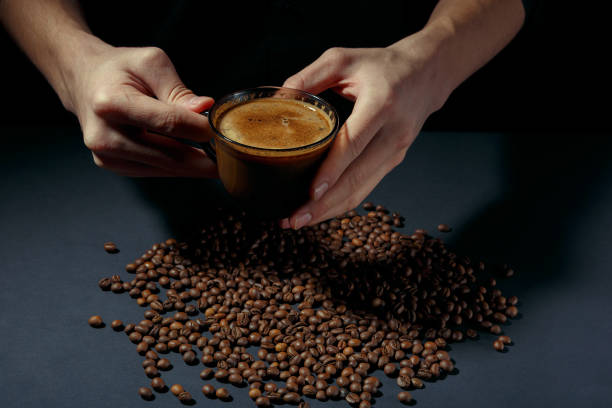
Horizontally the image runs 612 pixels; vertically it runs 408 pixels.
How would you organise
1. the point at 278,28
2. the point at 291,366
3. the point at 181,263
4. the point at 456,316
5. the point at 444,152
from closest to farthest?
the point at 291,366
the point at 456,316
the point at 181,263
the point at 278,28
the point at 444,152

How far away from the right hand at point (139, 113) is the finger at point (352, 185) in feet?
0.96

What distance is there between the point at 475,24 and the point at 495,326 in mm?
903

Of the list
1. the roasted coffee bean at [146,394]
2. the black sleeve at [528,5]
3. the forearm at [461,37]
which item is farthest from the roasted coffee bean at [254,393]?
the black sleeve at [528,5]

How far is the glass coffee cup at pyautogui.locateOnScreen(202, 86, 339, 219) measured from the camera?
1115mm

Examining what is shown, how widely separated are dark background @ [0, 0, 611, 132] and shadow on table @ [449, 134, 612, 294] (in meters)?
0.22

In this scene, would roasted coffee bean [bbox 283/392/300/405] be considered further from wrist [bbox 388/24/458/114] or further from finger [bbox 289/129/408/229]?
wrist [bbox 388/24/458/114]

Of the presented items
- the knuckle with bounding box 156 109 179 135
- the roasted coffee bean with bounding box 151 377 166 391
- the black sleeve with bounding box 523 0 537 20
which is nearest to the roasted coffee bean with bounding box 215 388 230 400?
the roasted coffee bean with bounding box 151 377 166 391

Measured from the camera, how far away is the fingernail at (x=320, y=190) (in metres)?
1.23

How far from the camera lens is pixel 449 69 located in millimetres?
1604

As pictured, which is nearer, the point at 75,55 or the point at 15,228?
the point at 75,55

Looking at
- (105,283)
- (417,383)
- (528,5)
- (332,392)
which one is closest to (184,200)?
(105,283)

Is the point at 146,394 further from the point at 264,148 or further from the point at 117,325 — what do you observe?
the point at 264,148

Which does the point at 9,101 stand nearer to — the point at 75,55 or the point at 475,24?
the point at 75,55

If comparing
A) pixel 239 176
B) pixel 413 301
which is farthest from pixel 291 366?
pixel 239 176
